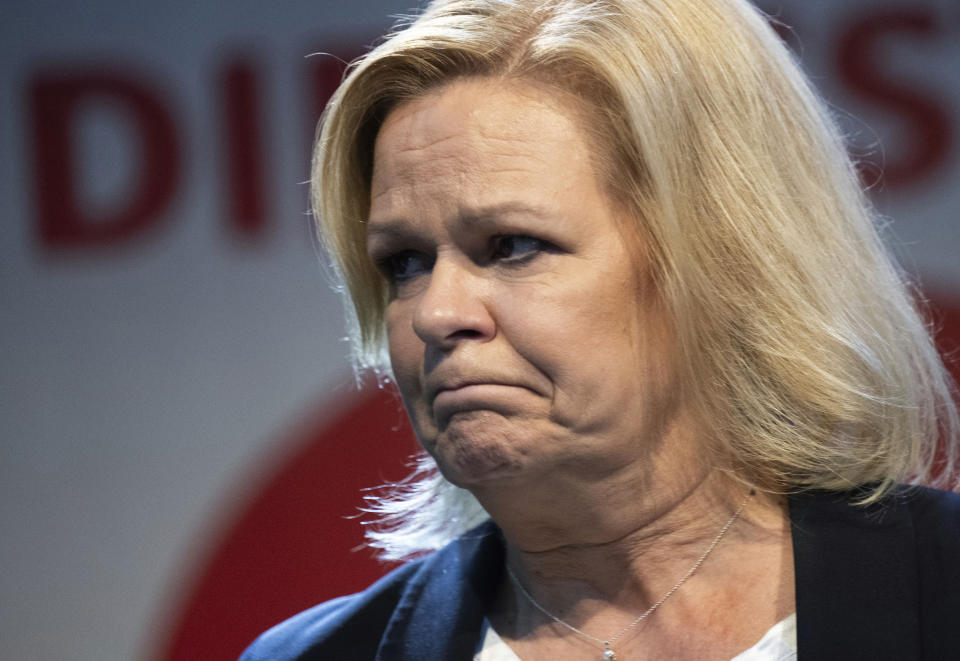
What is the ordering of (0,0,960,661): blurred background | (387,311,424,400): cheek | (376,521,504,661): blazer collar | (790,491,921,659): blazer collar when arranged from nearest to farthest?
(790,491,921,659): blazer collar
(387,311,424,400): cheek
(376,521,504,661): blazer collar
(0,0,960,661): blurred background

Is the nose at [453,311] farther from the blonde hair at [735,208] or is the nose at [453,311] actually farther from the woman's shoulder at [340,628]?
the woman's shoulder at [340,628]

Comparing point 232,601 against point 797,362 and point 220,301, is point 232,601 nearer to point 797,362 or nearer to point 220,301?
point 220,301

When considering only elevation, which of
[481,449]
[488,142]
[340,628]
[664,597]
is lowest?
[340,628]

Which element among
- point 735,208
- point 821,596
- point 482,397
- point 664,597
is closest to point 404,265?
point 482,397

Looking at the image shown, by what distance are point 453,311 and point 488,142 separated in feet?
Answer: 0.62

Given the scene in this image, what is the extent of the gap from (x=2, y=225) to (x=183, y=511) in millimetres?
781

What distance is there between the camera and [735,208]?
1315 millimetres

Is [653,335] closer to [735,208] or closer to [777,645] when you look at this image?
[735,208]

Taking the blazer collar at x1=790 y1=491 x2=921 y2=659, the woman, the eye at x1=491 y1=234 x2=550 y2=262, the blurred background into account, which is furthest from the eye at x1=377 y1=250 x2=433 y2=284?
the blurred background

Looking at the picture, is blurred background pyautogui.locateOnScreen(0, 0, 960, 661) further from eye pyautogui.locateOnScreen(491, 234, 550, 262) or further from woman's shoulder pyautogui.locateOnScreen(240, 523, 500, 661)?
eye pyautogui.locateOnScreen(491, 234, 550, 262)

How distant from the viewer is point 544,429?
124cm

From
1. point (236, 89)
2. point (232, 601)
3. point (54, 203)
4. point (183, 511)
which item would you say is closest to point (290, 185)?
point (236, 89)

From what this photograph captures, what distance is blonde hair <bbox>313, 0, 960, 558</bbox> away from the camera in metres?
1.28

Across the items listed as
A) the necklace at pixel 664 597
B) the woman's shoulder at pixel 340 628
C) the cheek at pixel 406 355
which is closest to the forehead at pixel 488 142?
the cheek at pixel 406 355
